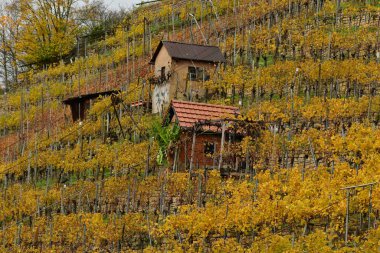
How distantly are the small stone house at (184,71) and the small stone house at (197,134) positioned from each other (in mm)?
5487

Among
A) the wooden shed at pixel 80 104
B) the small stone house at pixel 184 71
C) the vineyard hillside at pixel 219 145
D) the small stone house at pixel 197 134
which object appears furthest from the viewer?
the wooden shed at pixel 80 104

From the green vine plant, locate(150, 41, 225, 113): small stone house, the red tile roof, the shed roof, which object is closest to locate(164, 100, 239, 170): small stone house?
the red tile roof

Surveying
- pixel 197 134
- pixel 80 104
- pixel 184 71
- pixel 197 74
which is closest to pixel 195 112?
pixel 197 134

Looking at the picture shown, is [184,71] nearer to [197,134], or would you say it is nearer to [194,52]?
[194,52]

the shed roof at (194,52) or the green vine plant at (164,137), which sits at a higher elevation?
the shed roof at (194,52)

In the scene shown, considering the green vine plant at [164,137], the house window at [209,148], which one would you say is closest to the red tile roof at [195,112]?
the green vine plant at [164,137]

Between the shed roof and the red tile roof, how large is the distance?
601 centimetres

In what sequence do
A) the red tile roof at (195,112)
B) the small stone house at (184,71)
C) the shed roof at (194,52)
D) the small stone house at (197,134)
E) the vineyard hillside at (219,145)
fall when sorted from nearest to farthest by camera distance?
the vineyard hillside at (219,145)
the small stone house at (197,134)
the red tile roof at (195,112)
the small stone house at (184,71)
the shed roof at (194,52)

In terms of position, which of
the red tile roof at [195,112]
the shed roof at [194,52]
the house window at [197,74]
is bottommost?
the red tile roof at [195,112]

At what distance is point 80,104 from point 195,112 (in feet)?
41.6

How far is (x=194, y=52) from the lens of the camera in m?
31.2

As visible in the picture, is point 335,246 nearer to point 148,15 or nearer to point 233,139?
point 233,139

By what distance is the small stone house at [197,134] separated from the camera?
23891 mm

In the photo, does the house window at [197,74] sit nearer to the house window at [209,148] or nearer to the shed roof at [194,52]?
the shed roof at [194,52]
